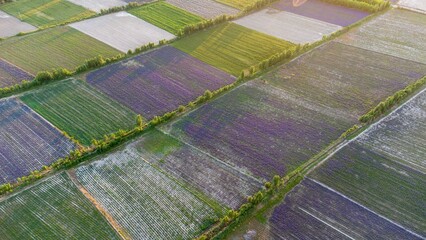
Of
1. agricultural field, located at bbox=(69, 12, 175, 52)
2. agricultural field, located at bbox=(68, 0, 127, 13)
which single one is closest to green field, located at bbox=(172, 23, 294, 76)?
agricultural field, located at bbox=(69, 12, 175, 52)

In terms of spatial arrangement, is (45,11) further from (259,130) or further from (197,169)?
(197,169)

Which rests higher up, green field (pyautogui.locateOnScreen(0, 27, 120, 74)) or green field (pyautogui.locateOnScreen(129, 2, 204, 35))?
green field (pyautogui.locateOnScreen(129, 2, 204, 35))

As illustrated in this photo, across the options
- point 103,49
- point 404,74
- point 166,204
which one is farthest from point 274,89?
point 103,49

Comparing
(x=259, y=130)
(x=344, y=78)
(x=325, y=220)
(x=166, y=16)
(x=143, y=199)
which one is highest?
(x=166, y=16)

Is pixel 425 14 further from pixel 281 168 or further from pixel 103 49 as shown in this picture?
pixel 103 49

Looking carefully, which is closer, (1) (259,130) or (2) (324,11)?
(1) (259,130)

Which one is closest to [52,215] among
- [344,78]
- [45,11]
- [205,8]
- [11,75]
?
[11,75]

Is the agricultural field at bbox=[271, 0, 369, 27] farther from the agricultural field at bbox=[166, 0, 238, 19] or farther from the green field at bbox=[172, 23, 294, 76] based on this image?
the green field at bbox=[172, 23, 294, 76]
